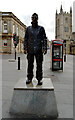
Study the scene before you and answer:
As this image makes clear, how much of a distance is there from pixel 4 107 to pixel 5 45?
41.5 m

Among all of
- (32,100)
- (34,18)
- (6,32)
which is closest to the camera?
(32,100)

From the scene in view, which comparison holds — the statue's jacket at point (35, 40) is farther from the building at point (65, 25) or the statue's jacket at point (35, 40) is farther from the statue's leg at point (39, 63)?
the building at point (65, 25)

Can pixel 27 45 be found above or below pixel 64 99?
above

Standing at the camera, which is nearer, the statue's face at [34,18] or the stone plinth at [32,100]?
the stone plinth at [32,100]

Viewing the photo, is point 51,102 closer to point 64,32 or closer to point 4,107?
point 4,107

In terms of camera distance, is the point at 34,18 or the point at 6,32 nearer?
the point at 34,18

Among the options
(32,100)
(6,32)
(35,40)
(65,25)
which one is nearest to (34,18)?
(35,40)

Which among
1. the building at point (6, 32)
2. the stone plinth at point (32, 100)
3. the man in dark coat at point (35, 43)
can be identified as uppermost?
the building at point (6, 32)

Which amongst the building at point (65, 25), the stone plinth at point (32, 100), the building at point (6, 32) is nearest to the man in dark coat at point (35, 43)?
the stone plinth at point (32, 100)

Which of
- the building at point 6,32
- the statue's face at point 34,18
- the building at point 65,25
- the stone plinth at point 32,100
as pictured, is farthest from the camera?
the building at point 65,25

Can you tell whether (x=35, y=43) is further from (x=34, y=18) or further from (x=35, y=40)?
(x=34, y=18)

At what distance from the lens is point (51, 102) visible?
368cm

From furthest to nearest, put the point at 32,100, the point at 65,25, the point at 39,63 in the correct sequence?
the point at 65,25 → the point at 39,63 → the point at 32,100

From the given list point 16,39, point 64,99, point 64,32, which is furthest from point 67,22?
point 64,99
